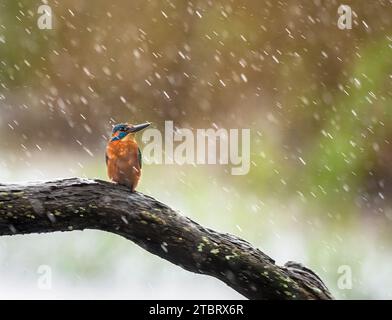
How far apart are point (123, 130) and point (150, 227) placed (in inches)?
22.4

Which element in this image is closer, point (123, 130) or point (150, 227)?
point (150, 227)

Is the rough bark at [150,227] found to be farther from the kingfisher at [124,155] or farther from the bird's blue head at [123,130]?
the bird's blue head at [123,130]

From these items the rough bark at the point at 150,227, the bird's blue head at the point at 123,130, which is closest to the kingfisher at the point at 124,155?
the bird's blue head at the point at 123,130

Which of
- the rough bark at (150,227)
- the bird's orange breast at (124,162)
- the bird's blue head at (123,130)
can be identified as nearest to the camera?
the rough bark at (150,227)

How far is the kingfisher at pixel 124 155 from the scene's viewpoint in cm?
274

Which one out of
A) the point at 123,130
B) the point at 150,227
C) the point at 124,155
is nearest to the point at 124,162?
the point at 124,155

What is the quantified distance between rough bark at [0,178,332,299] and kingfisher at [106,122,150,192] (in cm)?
14

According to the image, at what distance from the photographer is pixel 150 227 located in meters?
2.51

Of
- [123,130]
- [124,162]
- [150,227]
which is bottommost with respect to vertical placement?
[150,227]

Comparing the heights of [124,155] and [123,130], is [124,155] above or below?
below

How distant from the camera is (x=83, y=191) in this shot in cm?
251

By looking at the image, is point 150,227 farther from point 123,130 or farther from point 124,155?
point 123,130
